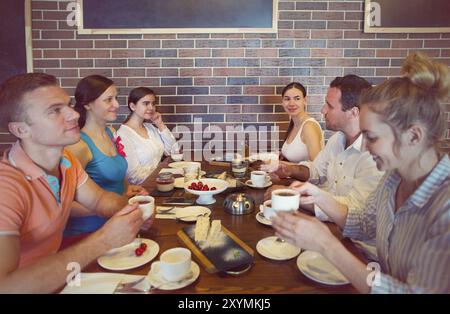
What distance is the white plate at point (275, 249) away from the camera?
1.20 m

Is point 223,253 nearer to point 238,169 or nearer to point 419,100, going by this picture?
point 419,100

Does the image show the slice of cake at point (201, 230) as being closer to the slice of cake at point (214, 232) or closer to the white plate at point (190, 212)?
the slice of cake at point (214, 232)

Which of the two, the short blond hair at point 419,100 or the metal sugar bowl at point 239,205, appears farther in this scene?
the metal sugar bowl at point 239,205

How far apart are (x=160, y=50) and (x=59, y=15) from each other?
2.88ft

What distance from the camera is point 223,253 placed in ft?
3.88

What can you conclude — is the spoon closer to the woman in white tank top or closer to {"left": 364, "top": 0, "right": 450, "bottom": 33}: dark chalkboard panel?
the woman in white tank top

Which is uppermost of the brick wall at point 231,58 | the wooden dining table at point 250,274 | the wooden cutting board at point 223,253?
the brick wall at point 231,58

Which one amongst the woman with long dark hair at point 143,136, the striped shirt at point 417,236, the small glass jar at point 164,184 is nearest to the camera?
the striped shirt at point 417,236

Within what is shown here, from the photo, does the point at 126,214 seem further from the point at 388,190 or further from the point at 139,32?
the point at 139,32

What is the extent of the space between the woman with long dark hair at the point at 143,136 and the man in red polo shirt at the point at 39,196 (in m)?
1.18

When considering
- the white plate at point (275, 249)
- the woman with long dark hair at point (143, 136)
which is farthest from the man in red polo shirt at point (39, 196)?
the woman with long dark hair at point (143, 136)

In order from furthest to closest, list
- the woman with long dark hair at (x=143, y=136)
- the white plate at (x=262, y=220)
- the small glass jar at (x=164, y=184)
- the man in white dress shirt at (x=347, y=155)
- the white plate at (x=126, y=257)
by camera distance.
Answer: the woman with long dark hair at (x=143, y=136) < the small glass jar at (x=164, y=184) < the man in white dress shirt at (x=347, y=155) < the white plate at (x=262, y=220) < the white plate at (x=126, y=257)

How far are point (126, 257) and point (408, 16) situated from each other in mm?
3123
